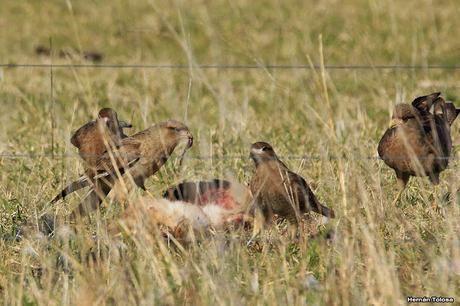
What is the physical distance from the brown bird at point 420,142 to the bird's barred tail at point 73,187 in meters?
1.90

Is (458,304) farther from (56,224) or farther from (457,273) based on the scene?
(56,224)

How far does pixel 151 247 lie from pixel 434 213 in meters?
1.89

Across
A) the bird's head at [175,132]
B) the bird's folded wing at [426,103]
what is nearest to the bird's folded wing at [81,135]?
the bird's head at [175,132]

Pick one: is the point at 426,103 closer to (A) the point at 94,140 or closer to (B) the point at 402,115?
(B) the point at 402,115

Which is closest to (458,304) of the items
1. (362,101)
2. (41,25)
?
(362,101)

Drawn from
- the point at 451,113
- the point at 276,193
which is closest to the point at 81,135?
the point at 276,193

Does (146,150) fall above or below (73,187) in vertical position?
above

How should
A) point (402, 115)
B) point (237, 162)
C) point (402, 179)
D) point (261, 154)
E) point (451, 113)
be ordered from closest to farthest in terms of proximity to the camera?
point (261, 154), point (402, 179), point (402, 115), point (451, 113), point (237, 162)

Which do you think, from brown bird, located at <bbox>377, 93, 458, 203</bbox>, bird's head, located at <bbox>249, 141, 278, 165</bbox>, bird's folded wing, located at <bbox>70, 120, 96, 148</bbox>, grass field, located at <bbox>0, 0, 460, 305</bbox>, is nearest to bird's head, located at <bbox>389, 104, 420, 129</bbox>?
brown bird, located at <bbox>377, 93, 458, 203</bbox>

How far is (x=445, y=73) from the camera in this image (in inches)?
491

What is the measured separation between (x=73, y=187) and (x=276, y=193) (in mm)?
1226

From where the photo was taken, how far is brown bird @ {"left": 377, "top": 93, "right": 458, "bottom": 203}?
692cm

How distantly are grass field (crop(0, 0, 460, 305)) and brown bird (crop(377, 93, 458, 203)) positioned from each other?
0.12m

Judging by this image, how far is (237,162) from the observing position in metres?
7.77
